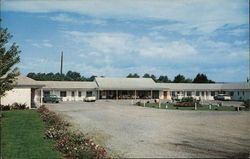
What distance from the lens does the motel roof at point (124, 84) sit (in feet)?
190

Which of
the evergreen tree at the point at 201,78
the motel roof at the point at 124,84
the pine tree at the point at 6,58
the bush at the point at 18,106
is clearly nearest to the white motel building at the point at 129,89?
the motel roof at the point at 124,84

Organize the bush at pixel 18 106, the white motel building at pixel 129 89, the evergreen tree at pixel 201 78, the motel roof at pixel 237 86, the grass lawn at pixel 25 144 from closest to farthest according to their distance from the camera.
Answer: the grass lawn at pixel 25 144, the bush at pixel 18 106, the white motel building at pixel 129 89, the motel roof at pixel 237 86, the evergreen tree at pixel 201 78

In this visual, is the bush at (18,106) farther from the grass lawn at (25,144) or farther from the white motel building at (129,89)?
the white motel building at (129,89)

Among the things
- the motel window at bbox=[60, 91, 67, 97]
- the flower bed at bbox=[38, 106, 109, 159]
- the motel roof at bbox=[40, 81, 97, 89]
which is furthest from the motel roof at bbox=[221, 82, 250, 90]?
the flower bed at bbox=[38, 106, 109, 159]

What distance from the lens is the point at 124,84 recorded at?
60.5m

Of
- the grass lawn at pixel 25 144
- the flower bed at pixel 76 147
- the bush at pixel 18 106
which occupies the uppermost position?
the bush at pixel 18 106

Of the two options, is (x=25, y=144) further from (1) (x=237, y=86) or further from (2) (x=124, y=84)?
(1) (x=237, y=86)

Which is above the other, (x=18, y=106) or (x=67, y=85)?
(x=67, y=85)

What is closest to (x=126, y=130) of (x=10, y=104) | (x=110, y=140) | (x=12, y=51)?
(x=110, y=140)

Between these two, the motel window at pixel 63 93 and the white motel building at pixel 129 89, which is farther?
the white motel building at pixel 129 89

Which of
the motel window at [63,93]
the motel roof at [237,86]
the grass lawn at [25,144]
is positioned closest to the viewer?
the grass lawn at [25,144]

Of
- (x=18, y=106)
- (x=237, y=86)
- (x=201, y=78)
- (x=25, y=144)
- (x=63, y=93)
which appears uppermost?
(x=201, y=78)

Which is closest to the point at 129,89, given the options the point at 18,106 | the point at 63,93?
the point at 63,93

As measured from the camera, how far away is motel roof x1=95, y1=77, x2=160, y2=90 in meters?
58.0
